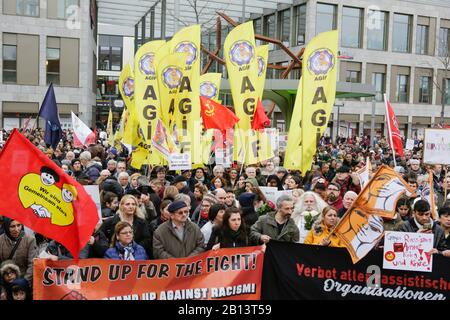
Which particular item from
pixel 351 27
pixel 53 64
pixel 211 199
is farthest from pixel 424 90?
pixel 211 199

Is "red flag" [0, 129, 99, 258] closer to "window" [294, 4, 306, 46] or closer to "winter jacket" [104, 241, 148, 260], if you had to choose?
"winter jacket" [104, 241, 148, 260]

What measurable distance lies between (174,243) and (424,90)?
47.9m

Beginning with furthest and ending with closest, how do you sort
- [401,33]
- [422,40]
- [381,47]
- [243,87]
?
[422,40], [401,33], [381,47], [243,87]

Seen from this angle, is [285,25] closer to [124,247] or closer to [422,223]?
[422,223]

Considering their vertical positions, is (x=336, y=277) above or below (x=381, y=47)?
below

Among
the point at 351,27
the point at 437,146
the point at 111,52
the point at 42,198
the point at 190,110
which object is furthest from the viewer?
the point at 111,52

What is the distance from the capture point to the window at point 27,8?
3672cm

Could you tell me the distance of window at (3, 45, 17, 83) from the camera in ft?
120

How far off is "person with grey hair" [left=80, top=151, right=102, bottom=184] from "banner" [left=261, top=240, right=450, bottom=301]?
4942 mm

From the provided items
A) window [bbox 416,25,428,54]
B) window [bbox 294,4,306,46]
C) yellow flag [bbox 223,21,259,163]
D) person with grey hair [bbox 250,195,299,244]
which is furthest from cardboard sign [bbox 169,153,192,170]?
window [bbox 416,25,428,54]

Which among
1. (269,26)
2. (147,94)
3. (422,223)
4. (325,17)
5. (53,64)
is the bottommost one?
(422,223)

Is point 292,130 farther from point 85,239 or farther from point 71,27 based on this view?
point 71,27

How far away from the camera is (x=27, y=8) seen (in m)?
36.8
